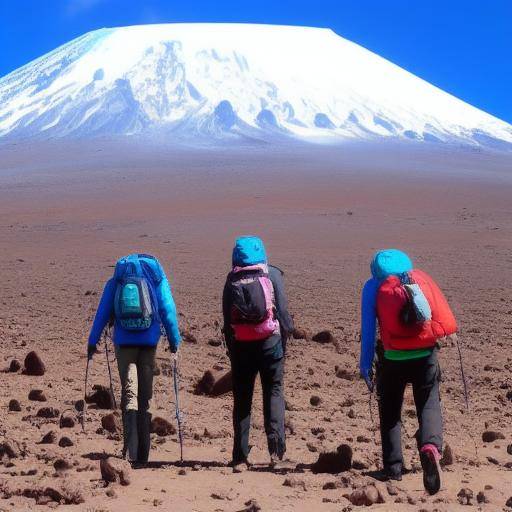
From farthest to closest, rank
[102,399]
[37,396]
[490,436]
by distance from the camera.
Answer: [37,396]
[102,399]
[490,436]

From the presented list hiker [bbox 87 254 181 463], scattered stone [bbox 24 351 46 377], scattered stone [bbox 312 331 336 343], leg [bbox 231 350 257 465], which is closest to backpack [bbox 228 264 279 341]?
leg [bbox 231 350 257 465]

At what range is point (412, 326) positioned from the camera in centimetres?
416

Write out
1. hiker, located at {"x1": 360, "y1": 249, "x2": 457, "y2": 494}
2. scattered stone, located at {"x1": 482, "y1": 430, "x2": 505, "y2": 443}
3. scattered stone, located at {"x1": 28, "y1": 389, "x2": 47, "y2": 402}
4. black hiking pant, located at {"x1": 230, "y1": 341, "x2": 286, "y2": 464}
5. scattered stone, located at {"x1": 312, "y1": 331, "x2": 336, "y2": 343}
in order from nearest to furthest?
hiker, located at {"x1": 360, "y1": 249, "x2": 457, "y2": 494} → black hiking pant, located at {"x1": 230, "y1": 341, "x2": 286, "y2": 464} → scattered stone, located at {"x1": 482, "y1": 430, "x2": 505, "y2": 443} → scattered stone, located at {"x1": 28, "y1": 389, "x2": 47, "y2": 402} → scattered stone, located at {"x1": 312, "y1": 331, "x2": 336, "y2": 343}

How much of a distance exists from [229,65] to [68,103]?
23.1 meters

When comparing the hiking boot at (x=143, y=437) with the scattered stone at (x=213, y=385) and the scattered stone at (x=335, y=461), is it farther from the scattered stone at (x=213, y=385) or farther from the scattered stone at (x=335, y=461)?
the scattered stone at (x=213, y=385)

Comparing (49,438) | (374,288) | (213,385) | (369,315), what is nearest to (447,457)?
(369,315)

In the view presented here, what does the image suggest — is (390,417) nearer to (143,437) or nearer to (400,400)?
(400,400)

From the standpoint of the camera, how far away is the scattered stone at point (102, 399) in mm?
5992

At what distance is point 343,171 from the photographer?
48156 mm

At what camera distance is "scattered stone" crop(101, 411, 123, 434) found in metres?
5.40

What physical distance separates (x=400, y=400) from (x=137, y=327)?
1.30 metres

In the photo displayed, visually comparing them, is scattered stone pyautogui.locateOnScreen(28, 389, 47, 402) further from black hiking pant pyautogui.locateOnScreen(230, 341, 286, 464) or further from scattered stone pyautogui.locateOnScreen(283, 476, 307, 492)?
scattered stone pyautogui.locateOnScreen(283, 476, 307, 492)

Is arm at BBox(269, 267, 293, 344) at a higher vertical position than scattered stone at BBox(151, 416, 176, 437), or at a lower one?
higher

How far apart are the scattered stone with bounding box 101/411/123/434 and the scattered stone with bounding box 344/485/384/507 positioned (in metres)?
1.80
